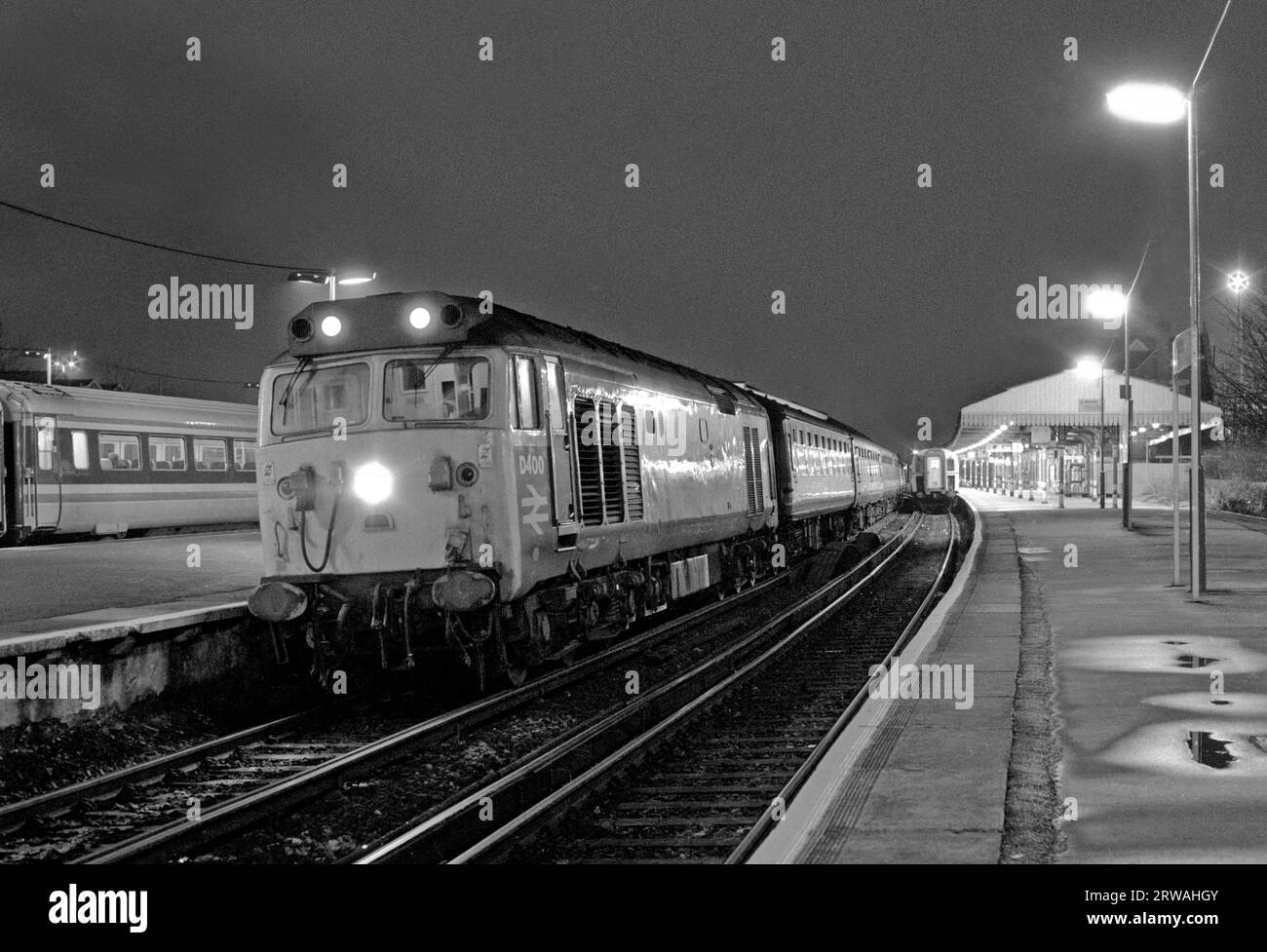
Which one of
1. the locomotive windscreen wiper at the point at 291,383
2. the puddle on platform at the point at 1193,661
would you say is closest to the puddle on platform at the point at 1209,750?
the puddle on platform at the point at 1193,661

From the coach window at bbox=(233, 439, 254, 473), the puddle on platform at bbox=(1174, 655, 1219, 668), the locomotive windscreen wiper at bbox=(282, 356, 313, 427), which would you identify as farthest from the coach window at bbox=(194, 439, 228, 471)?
the puddle on platform at bbox=(1174, 655, 1219, 668)

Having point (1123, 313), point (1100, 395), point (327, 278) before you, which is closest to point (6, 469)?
point (327, 278)

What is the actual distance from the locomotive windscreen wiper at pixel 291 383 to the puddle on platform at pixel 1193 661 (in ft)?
26.6

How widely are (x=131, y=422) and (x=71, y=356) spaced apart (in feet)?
154

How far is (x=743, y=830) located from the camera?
719 centimetres

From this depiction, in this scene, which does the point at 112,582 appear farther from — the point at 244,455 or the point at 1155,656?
the point at 244,455

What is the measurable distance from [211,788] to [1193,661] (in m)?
8.21

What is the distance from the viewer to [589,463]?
1237cm

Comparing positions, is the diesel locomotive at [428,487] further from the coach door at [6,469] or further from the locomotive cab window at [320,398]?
the coach door at [6,469]

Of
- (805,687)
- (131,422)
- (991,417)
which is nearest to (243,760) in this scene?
(805,687)

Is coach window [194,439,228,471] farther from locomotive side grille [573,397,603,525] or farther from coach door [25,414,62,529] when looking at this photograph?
locomotive side grille [573,397,603,525]

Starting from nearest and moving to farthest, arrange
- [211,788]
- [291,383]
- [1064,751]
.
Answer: [1064,751] → [211,788] → [291,383]
